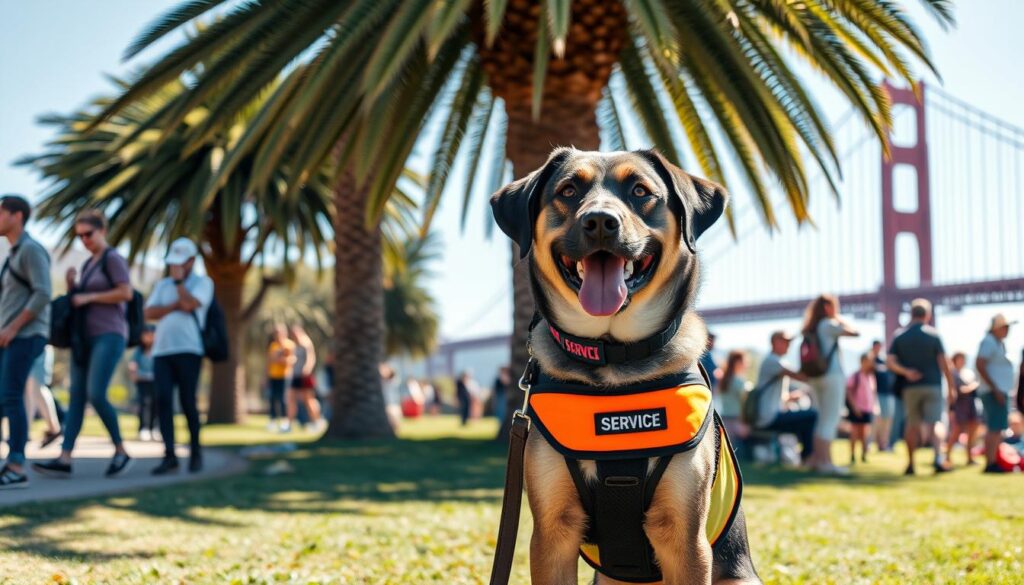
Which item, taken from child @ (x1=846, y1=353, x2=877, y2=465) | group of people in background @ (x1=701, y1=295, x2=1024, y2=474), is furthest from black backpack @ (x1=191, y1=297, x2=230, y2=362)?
child @ (x1=846, y1=353, x2=877, y2=465)

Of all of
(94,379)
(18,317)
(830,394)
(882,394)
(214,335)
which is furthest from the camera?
(882,394)

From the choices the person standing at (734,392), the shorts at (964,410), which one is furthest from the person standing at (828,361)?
the shorts at (964,410)

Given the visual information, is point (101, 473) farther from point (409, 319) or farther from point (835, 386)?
point (409, 319)

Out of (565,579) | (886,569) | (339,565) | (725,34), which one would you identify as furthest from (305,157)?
(565,579)

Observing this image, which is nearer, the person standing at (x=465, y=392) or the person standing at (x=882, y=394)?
the person standing at (x=882, y=394)

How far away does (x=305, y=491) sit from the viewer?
25.1 ft

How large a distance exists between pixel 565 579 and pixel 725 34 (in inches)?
292

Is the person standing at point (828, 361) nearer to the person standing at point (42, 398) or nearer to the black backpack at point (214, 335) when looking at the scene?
the black backpack at point (214, 335)

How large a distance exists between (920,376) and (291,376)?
34.5 feet

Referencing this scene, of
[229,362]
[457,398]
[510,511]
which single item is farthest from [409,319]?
[510,511]

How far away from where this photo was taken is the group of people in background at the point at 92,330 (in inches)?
253

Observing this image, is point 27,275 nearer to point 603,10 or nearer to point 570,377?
point 570,377

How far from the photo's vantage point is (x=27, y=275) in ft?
21.0

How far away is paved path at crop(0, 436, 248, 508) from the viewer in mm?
6430
